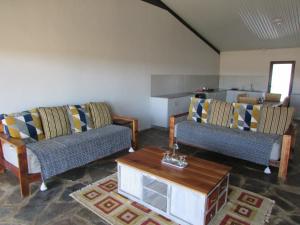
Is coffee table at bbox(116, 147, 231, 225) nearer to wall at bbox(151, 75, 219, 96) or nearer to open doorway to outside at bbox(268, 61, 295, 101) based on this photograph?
wall at bbox(151, 75, 219, 96)

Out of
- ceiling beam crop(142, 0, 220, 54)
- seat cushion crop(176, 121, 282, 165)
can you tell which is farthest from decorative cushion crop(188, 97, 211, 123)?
ceiling beam crop(142, 0, 220, 54)

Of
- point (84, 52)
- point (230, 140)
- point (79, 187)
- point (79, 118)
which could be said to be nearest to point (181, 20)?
point (84, 52)

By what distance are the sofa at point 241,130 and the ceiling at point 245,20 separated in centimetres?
217

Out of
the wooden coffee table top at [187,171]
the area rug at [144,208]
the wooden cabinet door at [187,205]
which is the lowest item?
the area rug at [144,208]

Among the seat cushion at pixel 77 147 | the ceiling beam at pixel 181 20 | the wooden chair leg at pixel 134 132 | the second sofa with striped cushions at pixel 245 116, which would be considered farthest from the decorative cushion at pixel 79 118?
the ceiling beam at pixel 181 20

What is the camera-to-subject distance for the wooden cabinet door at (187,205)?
1.90m

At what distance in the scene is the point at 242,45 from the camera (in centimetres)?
682

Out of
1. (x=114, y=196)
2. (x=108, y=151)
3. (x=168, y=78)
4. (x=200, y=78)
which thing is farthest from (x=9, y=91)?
(x=200, y=78)

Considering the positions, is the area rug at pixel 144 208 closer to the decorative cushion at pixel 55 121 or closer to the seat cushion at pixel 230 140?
the seat cushion at pixel 230 140

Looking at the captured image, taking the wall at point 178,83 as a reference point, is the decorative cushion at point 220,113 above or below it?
below

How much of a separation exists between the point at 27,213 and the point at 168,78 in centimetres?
430

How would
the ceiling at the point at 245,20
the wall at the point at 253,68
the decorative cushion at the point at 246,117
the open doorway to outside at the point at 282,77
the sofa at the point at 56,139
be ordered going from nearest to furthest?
the sofa at the point at 56,139, the decorative cushion at the point at 246,117, the ceiling at the point at 245,20, the wall at the point at 253,68, the open doorway to outside at the point at 282,77

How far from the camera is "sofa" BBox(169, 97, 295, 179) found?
9.82 ft

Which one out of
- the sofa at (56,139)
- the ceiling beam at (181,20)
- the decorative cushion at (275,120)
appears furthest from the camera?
the ceiling beam at (181,20)
